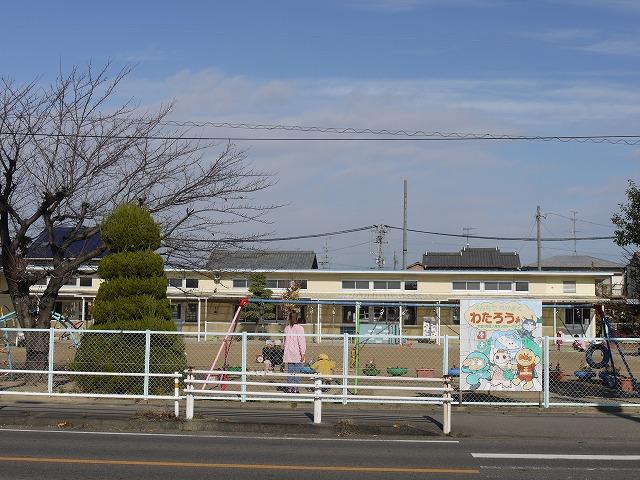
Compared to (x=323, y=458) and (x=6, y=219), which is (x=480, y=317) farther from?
(x=6, y=219)

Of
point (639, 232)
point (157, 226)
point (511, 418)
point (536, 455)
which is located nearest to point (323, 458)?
point (536, 455)

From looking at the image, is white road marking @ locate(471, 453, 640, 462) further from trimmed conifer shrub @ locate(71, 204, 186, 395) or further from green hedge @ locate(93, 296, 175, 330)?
green hedge @ locate(93, 296, 175, 330)

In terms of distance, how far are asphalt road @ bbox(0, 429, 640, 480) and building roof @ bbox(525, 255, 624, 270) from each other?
76.6 m

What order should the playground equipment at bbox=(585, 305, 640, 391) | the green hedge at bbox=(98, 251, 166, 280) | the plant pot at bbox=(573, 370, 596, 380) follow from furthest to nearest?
the plant pot at bbox=(573, 370, 596, 380) → the playground equipment at bbox=(585, 305, 640, 391) → the green hedge at bbox=(98, 251, 166, 280)

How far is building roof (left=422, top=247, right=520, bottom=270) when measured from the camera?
7152 centimetres

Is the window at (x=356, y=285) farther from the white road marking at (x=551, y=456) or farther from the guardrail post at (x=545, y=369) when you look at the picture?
the white road marking at (x=551, y=456)

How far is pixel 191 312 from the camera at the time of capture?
1891 inches

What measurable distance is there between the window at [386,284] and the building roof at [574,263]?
133 feet

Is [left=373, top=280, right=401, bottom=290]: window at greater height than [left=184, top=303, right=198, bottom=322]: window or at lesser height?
greater

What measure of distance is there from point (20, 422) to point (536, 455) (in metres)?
8.15

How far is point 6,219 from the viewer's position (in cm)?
1889

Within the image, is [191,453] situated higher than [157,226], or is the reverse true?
[157,226]

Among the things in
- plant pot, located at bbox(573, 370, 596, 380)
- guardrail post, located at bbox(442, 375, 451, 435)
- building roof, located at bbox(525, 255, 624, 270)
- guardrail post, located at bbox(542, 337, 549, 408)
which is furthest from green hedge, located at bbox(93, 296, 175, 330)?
building roof, located at bbox(525, 255, 624, 270)

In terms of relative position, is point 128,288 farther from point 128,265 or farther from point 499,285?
point 499,285
